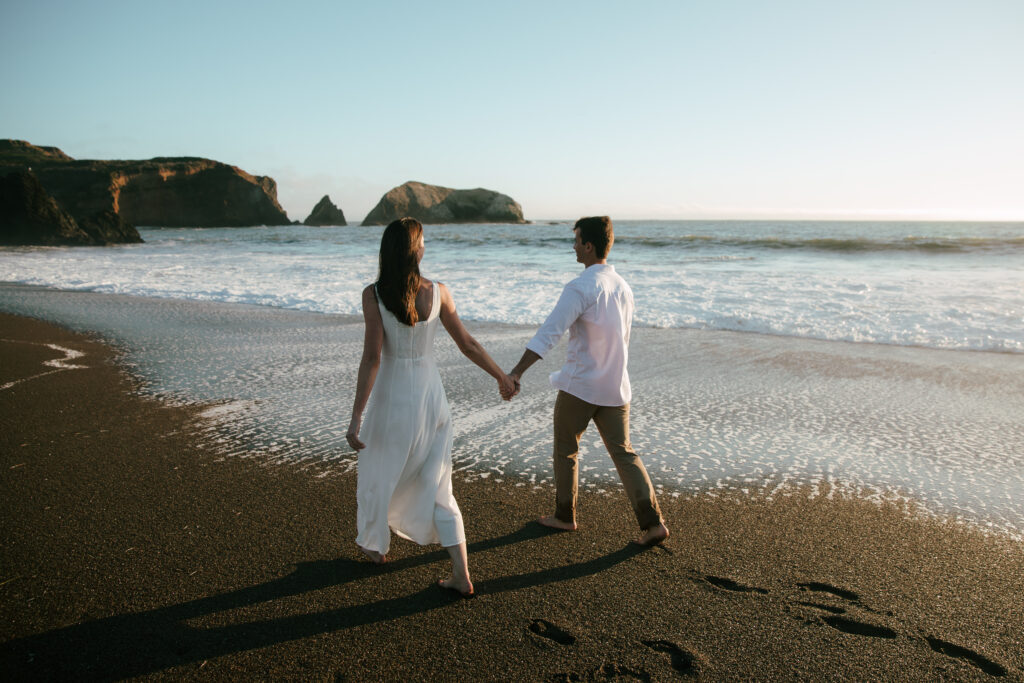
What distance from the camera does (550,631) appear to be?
2451mm

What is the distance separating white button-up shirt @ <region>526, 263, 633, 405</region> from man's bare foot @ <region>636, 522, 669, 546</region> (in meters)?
0.64

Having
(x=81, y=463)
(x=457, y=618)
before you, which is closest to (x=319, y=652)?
(x=457, y=618)

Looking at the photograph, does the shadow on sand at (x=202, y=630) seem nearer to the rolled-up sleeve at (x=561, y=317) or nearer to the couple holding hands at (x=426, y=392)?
the couple holding hands at (x=426, y=392)

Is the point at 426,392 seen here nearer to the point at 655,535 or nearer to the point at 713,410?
the point at 655,535

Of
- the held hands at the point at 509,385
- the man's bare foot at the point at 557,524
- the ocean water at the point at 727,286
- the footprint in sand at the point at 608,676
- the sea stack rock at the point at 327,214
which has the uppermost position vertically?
the sea stack rock at the point at 327,214

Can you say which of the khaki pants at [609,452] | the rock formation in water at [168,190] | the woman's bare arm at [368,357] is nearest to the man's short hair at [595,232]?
the khaki pants at [609,452]

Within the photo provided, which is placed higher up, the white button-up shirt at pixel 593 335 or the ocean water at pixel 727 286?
the white button-up shirt at pixel 593 335

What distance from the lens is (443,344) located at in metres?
8.02

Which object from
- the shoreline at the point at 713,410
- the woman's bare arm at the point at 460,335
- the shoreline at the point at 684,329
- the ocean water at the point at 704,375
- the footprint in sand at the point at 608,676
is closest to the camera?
the footprint in sand at the point at 608,676

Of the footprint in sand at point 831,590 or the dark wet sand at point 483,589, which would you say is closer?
the dark wet sand at point 483,589

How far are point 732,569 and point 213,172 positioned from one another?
117 meters

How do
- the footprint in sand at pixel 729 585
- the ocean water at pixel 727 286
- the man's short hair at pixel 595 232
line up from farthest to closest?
the ocean water at pixel 727 286, the man's short hair at pixel 595 232, the footprint in sand at pixel 729 585

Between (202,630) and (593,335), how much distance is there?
6.99ft

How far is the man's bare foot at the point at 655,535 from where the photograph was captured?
310cm
